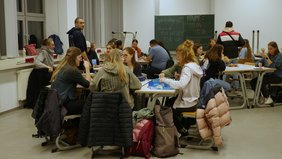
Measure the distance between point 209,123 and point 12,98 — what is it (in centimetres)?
385

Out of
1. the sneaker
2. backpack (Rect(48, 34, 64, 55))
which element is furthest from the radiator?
the sneaker


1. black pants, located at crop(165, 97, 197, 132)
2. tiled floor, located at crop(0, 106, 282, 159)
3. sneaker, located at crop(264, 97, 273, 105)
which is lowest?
tiled floor, located at crop(0, 106, 282, 159)

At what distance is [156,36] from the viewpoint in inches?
418

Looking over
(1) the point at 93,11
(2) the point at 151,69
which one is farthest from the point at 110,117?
(1) the point at 93,11

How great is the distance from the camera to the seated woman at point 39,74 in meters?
6.57

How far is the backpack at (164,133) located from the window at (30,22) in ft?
13.5

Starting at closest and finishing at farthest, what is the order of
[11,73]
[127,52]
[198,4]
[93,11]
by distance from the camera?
[127,52], [11,73], [93,11], [198,4]

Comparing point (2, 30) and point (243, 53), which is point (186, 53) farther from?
point (243, 53)

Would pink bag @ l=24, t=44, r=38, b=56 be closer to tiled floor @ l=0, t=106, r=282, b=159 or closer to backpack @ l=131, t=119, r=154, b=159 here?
tiled floor @ l=0, t=106, r=282, b=159

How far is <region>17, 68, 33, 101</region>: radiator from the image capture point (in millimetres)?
6418

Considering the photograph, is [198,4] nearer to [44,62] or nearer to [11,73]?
[44,62]

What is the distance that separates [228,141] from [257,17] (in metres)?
6.20

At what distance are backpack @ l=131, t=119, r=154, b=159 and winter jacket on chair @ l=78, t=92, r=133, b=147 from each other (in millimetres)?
173

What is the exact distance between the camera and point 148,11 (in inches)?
424
